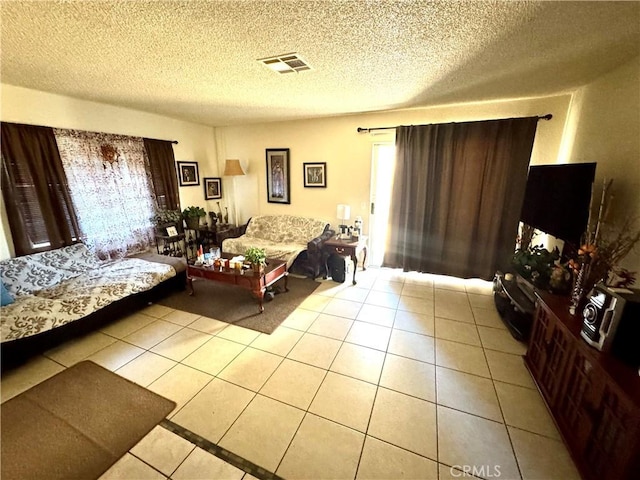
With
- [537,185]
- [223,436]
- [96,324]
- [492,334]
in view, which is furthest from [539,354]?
[96,324]

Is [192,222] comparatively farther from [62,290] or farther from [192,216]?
[62,290]

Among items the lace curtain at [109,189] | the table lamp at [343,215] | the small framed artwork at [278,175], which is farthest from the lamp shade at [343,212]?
the lace curtain at [109,189]

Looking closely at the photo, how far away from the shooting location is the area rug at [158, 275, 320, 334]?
2701 mm

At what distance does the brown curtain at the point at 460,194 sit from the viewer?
3154mm

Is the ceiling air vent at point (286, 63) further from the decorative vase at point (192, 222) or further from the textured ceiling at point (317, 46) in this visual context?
the decorative vase at point (192, 222)

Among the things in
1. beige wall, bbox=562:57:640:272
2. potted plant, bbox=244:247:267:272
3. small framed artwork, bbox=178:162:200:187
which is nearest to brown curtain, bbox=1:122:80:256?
small framed artwork, bbox=178:162:200:187

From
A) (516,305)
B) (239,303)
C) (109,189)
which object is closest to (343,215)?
(239,303)

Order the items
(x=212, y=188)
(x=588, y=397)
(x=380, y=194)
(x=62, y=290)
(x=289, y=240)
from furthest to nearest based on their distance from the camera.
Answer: (x=212, y=188)
(x=289, y=240)
(x=380, y=194)
(x=62, y=290)
(x=588, y=397)

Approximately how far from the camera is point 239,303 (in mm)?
3039

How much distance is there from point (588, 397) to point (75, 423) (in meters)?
2.97

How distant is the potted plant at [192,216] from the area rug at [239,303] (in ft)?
3.95

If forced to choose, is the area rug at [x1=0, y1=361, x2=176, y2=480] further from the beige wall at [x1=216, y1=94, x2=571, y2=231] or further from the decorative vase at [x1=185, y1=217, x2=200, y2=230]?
the beige wall at [x1=216, y1=94, x2=571, y2=231]

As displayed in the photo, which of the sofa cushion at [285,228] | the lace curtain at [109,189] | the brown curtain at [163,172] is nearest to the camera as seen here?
the lace curtain at [109,189]

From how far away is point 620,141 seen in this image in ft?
6.41
